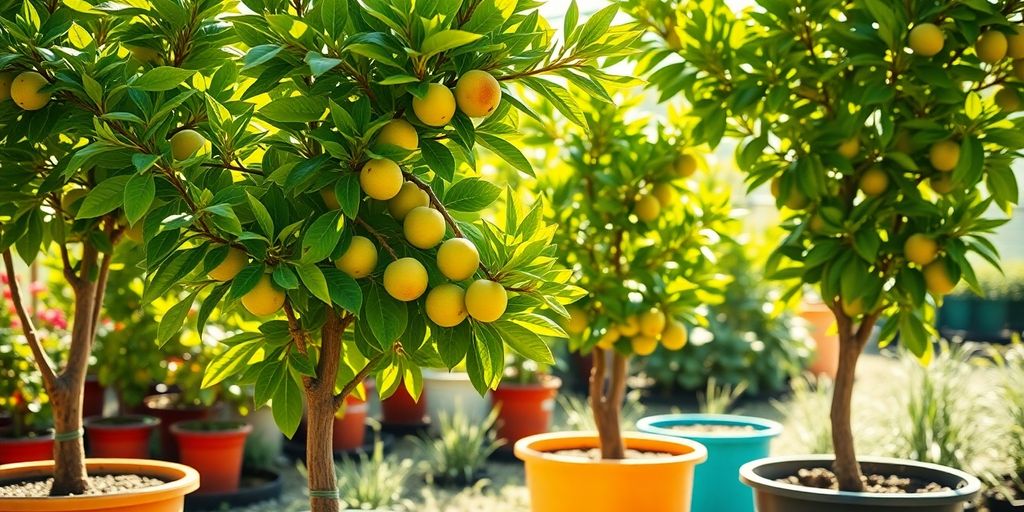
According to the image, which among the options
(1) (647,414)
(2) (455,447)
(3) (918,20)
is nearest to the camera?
(3) (918,20)

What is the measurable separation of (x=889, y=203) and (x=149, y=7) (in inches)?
64.0

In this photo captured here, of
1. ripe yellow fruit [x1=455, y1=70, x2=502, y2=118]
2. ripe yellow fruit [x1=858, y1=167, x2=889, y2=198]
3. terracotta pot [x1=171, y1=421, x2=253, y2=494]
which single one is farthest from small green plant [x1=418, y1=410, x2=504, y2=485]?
ripe yellow fruit [x1=455, y1=70, x2=502, y2=118]

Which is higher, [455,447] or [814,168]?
[814,168]

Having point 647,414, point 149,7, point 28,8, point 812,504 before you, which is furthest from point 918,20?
point 647,414

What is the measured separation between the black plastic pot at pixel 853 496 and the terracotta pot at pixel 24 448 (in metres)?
2.34

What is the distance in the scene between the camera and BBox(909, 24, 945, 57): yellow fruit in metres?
2.06

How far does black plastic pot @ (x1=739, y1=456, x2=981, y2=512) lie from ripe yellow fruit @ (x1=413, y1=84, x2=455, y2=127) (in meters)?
1.32

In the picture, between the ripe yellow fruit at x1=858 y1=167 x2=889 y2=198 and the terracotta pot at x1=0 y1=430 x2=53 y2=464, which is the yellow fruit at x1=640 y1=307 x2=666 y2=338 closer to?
the ripe yellow fruit at x1=858 y1=167 x2=889 y2=198

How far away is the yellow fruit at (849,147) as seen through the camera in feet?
7.53

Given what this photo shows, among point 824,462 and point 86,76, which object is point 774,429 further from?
point 86,76

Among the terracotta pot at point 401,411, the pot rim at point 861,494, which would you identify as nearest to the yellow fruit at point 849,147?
the pot rim at point 861,494

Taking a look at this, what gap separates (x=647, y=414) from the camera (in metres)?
6.12

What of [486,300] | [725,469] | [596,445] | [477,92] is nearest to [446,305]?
[486,300]

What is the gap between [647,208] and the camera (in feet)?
8.80
